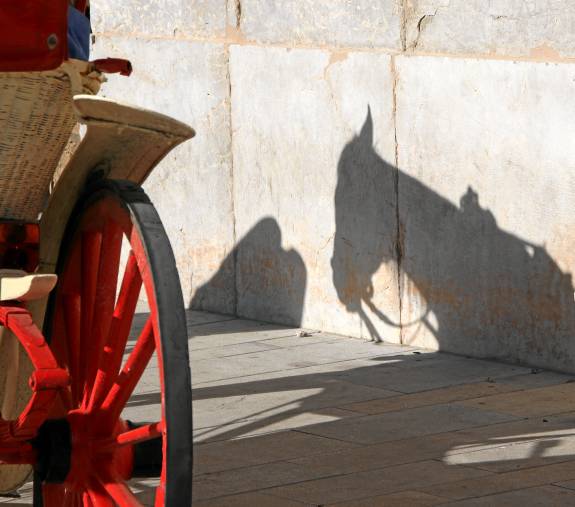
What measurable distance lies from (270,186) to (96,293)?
183 inches

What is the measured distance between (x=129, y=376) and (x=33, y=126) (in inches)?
25.9

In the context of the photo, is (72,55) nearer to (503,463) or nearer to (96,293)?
(96,293)

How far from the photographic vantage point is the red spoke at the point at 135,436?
3213 millimetres

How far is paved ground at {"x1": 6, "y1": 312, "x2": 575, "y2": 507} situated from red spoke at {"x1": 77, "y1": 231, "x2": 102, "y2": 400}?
98 cm

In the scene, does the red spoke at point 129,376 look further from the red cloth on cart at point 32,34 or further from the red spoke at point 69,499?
the red cloth on cart at point 32,34

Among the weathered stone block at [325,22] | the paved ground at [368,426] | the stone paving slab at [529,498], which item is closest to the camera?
the stone paving slab at [529,498]

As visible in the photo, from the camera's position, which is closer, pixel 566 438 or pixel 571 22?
pixel 566 438

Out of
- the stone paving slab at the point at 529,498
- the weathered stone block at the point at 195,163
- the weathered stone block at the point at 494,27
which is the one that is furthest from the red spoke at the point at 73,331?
the weathered stone block at the point at 195,163

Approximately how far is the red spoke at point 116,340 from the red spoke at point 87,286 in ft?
0.48

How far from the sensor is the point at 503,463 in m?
4.93

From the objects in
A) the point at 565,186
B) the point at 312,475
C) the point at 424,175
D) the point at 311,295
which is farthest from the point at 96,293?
the point at 311,295

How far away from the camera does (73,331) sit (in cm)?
374

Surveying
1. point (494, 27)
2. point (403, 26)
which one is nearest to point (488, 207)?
point (494, 27)

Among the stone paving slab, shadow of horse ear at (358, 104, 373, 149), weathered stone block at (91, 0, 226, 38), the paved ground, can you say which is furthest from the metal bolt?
weathered stone block at (91, 0, 226, 38)
